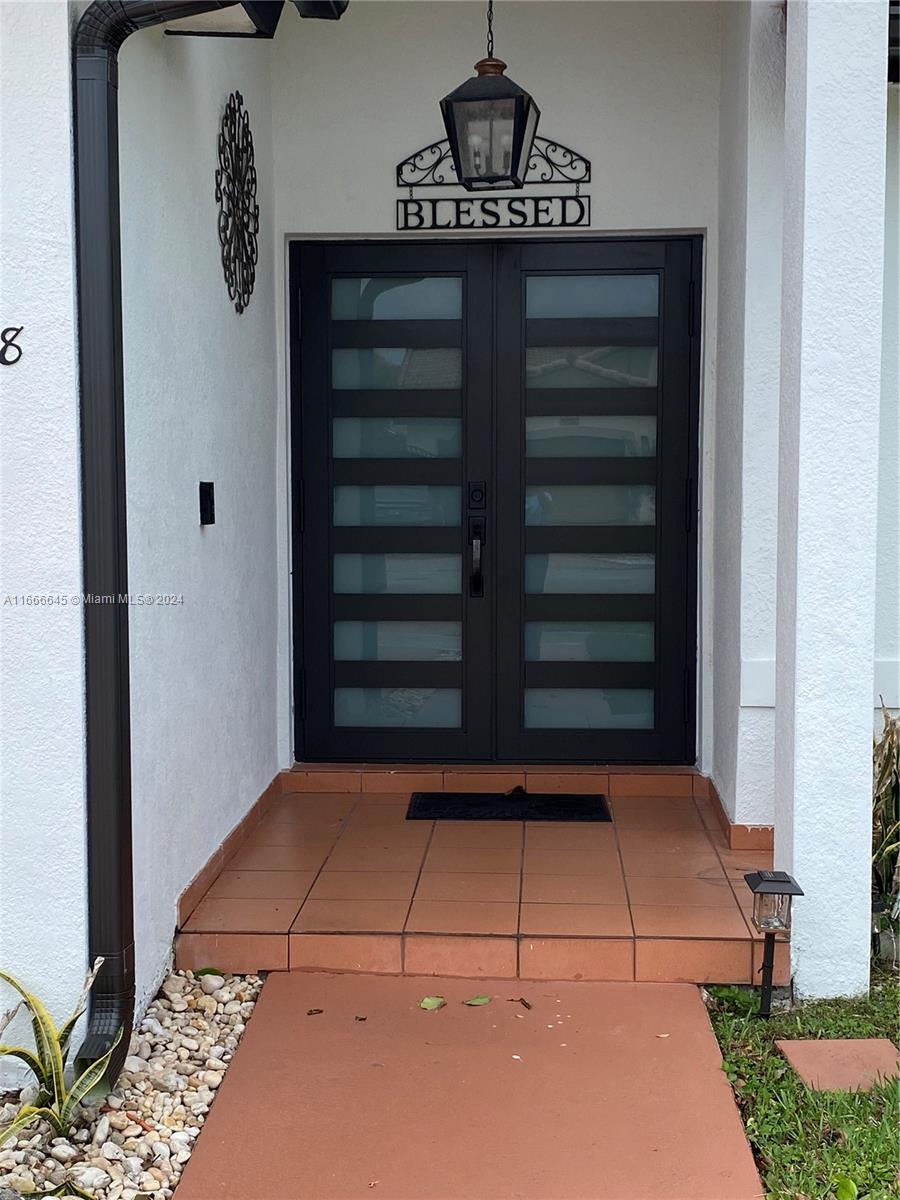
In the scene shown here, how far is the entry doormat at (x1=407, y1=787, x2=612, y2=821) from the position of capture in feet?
16.2

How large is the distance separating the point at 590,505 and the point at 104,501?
9.22 feet

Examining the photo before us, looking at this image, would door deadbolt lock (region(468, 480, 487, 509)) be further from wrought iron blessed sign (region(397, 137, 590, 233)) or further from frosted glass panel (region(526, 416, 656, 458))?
wrought iron blessed sign (region(397, 137, 590, 233))

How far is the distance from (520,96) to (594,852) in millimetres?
2617

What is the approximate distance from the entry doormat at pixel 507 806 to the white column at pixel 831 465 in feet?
4.78

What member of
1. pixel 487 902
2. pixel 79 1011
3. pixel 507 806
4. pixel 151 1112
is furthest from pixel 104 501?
pixel 507 806

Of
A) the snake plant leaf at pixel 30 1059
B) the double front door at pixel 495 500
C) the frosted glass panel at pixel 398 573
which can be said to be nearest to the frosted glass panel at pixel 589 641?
the double front door at pixel 495 500

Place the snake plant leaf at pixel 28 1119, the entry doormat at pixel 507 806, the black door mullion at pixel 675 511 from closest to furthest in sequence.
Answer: the snake plant leaf at pixel 28 1119 < the entry doormat at pixel 507 806 < the black door mullion at pixel 675 511

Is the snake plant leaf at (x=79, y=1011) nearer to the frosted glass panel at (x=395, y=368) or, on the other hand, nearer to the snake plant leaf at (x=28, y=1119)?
the snake plant leaf at (x=28, y=1119)

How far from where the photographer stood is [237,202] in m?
4.54

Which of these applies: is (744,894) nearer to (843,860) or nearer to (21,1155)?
(843,860)

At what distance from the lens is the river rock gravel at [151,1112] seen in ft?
8.81

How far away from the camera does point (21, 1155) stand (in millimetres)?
2752

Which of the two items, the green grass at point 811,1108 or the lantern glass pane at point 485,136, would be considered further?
the lantern glass pane at point 485,136

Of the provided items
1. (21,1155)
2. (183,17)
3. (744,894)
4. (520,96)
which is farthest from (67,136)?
(744,894)
